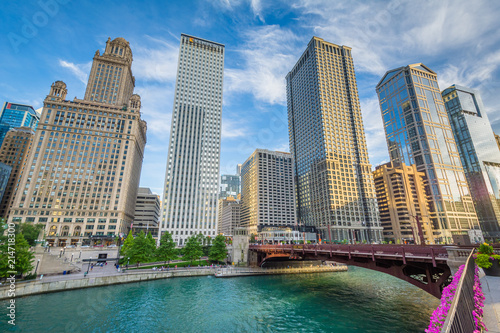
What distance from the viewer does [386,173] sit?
168m

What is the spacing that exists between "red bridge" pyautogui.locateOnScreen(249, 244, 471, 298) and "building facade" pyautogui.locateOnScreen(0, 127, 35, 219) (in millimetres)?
174825

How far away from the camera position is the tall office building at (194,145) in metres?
128

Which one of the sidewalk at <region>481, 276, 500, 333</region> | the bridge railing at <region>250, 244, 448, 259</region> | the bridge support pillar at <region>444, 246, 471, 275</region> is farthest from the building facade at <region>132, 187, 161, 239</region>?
the sidewalk at <region>481, 276, 500, 333</region>

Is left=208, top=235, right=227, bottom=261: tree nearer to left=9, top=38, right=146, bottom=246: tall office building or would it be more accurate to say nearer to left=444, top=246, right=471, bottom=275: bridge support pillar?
left=9, top=38, right=146, bottom=246: tall office building

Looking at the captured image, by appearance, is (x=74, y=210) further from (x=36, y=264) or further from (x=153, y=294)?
(x=153, y=294)

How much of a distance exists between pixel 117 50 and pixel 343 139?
17784cm

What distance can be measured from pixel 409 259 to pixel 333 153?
479 feet

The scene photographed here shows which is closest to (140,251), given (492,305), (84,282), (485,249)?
(84,282)

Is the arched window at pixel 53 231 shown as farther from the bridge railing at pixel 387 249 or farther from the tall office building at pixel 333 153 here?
the tall office building at pixel 333 153

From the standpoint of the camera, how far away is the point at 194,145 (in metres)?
139

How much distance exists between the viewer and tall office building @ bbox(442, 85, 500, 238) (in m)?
167

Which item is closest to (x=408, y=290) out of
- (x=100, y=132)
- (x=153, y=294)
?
(x=153, y=294)

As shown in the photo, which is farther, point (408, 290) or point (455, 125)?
point (455, 125)

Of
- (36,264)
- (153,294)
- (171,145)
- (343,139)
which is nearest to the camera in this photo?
(153,294)
